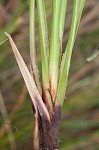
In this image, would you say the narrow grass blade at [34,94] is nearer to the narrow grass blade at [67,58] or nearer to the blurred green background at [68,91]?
the narrow grass blade at [67,58]

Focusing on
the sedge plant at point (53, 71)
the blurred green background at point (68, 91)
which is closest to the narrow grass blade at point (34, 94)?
the sedge plant at point (53, 71)

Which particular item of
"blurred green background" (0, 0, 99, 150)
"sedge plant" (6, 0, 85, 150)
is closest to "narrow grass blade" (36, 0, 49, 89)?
"sedge plant" (6, 0, 85, 150)

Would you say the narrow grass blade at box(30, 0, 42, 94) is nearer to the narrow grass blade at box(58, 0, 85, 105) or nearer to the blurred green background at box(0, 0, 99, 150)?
the narrow grass blade at box(58, 0, 85, 105)

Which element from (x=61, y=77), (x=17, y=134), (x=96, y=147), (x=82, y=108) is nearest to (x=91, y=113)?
(x=82, y=108)

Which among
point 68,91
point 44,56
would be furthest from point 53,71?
point 68,91

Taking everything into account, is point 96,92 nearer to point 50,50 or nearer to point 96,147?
point 96,147

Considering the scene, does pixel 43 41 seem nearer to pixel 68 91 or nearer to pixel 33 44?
pixel 33 44

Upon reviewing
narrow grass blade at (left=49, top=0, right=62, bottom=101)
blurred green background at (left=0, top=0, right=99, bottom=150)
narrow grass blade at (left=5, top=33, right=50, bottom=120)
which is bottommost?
blurred green background at (left=0, top=0, right=99, bottom=150)
